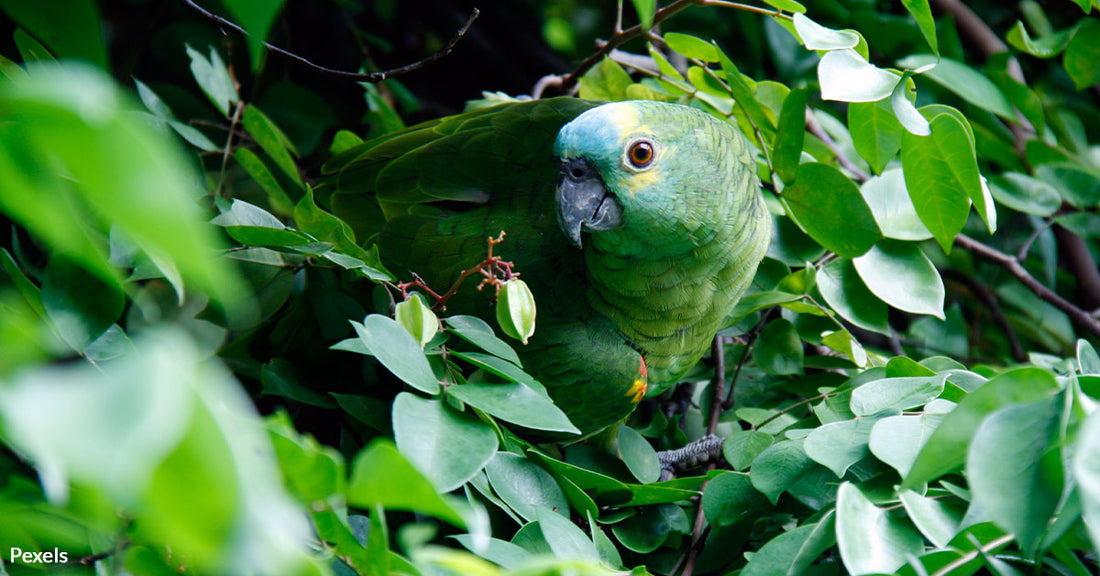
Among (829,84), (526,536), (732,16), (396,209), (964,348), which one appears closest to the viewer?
(526,536)

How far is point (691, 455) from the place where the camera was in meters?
1.24

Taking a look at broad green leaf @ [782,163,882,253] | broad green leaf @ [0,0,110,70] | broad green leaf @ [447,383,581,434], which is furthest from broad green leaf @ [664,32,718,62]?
broad green leaf @ [0,0,110,70]

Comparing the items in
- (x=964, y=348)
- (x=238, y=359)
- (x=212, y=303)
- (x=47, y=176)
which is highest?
(x=47, y=176)

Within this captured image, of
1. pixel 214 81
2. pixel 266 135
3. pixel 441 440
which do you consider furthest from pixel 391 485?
pixel 214 81

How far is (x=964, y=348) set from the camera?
1.51m

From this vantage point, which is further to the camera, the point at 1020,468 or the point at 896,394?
the point at 896,394

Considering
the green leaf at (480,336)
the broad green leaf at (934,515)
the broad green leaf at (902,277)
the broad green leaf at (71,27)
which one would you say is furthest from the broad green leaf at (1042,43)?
the broad green leaf at (71,27)

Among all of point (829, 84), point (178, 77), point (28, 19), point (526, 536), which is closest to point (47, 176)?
point (28, 19)

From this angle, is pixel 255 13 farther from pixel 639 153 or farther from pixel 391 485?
pixel 639 153

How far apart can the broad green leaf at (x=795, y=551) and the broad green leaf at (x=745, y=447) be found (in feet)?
0.70

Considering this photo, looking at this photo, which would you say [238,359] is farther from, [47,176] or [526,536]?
[47,176]

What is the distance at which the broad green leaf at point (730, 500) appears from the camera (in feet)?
2.87

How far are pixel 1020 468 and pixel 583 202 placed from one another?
2.17 feet

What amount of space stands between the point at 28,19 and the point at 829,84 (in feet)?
2.35
